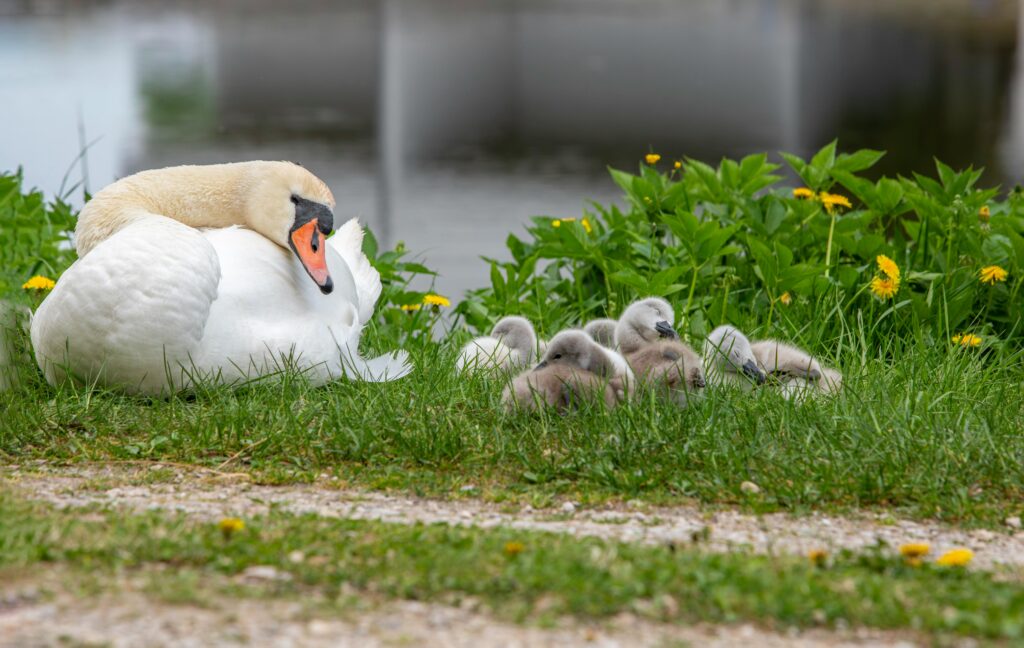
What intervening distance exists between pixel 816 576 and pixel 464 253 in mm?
7750

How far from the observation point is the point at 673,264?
21.7 feet

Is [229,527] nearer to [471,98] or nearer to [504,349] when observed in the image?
[504,349]

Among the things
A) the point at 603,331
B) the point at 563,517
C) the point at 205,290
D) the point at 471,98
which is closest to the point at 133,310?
the point at 205,290

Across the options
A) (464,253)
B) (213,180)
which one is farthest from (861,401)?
(464,253)

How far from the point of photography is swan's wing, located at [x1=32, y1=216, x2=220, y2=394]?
4812 millimetres

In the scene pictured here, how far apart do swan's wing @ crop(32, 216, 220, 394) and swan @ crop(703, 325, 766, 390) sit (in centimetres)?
200

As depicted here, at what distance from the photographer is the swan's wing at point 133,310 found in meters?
4.81

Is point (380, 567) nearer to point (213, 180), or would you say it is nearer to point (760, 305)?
point (213, 180)

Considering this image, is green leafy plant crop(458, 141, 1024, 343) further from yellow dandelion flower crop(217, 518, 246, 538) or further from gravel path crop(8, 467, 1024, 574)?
yellow dandelion flower crop(217, 518, 246, 538)

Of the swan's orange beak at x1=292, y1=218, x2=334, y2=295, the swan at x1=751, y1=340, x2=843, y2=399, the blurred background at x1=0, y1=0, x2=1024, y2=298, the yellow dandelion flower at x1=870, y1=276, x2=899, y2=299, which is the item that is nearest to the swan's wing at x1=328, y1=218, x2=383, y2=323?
the swan's orange beak at x1=292, y1=218, x2=334, y2=295

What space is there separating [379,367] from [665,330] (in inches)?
49.7

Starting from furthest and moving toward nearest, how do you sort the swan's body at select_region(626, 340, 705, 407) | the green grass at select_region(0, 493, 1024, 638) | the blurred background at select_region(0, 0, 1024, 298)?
the blurred background at select_region(0, 0, 1024, 298)
the swan's body at select_region(626, 340, 705, 407)
the green grass at select_region(0, 493, 1024, 638)

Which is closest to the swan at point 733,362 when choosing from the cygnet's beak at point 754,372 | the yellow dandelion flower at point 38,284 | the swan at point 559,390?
the cygnet's beak at point 754,372

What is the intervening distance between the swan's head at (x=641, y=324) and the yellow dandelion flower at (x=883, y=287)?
1.16 metres
